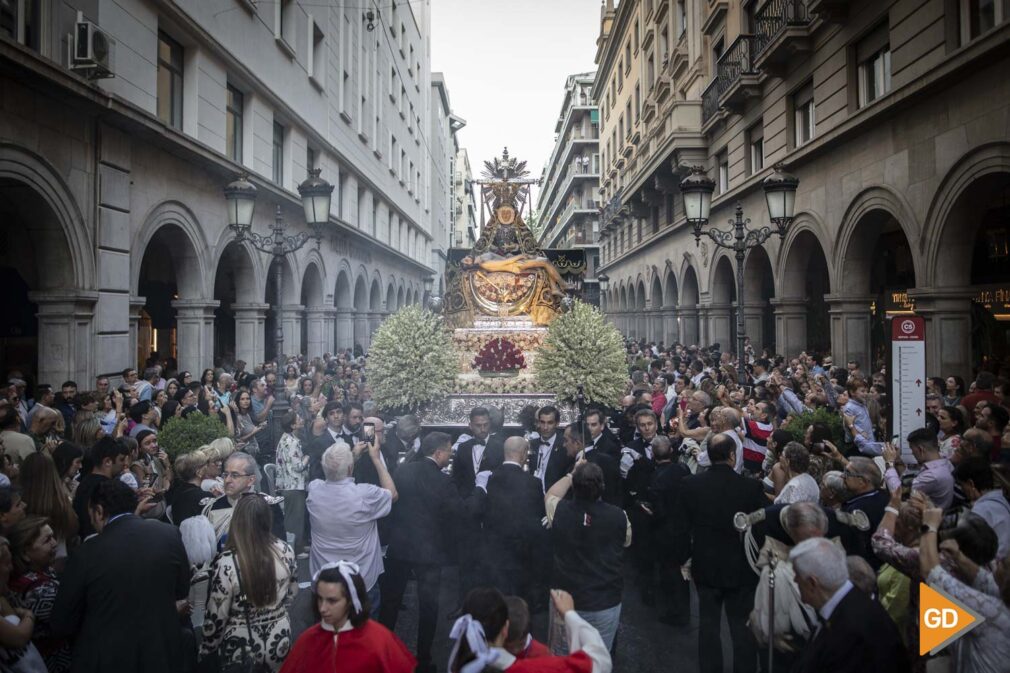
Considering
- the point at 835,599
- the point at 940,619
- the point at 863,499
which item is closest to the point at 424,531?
the point at 835,599

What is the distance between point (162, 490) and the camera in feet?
20.4

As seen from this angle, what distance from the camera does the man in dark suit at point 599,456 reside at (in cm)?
632

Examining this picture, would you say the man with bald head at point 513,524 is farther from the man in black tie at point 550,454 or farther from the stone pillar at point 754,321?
the stone pillar at point 754,321

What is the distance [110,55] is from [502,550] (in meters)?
10.6

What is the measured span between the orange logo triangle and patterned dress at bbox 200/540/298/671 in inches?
138

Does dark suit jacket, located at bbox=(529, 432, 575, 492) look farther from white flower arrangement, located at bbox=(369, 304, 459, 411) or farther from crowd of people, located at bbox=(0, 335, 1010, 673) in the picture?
white flower arrangement, located at bbox=(369, 304, 459, 411)

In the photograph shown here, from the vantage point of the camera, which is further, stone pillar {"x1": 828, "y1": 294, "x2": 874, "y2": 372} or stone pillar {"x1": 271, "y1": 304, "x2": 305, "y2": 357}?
stone pillar {"x1": 271, "y1": 304, "x2": 305, "y2": 357}

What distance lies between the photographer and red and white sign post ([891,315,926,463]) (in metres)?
5.55

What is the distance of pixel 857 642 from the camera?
3.04 m

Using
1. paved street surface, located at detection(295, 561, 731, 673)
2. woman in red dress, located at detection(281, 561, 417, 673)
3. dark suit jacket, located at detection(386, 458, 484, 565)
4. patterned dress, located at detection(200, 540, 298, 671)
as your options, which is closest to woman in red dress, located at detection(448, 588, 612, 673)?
woman in red dress, located at detection(281, 561, 417, 673)

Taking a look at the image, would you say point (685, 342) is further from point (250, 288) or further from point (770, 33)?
point (250, 288)

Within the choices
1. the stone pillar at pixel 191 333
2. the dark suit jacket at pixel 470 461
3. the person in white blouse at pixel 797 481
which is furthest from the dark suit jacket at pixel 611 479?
the stone pillar at pixel 191 333

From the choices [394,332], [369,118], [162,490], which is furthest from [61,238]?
[369,118]

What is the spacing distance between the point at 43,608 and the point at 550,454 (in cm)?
437
